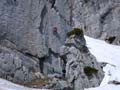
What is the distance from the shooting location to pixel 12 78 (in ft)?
77.8

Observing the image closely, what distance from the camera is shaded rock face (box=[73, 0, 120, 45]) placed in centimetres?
5116

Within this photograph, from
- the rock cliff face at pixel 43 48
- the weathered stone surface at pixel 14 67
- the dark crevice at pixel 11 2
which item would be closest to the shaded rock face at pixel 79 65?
the rock cliff face at pixel 43 48

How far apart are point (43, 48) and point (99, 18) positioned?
26.6 meters

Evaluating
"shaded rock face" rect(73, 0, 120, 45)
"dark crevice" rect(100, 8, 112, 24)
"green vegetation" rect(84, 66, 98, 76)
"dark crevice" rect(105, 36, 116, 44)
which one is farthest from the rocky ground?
"dark crevice" rect(100, 8, 112, 24)

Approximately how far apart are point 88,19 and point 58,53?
24490 mm

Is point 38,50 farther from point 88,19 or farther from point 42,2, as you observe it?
point 88,19

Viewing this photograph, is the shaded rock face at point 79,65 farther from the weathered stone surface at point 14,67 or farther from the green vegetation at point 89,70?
the weathered stone surface at point 14,67

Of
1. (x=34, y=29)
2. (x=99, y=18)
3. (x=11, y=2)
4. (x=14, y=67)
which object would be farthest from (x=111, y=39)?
(x=14, y=67)

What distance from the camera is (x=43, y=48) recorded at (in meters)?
28.2

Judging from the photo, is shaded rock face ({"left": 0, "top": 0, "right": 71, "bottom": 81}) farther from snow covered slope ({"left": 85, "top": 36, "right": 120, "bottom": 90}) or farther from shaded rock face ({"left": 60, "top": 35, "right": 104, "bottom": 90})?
snow covered slope ({"left": 85, "top": 36, "right": 120, "bottom": 90})

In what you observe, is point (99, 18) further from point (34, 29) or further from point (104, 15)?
point (34, 29)

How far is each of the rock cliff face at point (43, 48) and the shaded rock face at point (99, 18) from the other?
18.3m

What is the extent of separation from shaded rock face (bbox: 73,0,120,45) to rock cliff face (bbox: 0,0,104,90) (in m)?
18.3

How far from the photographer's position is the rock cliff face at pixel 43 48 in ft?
81.4
